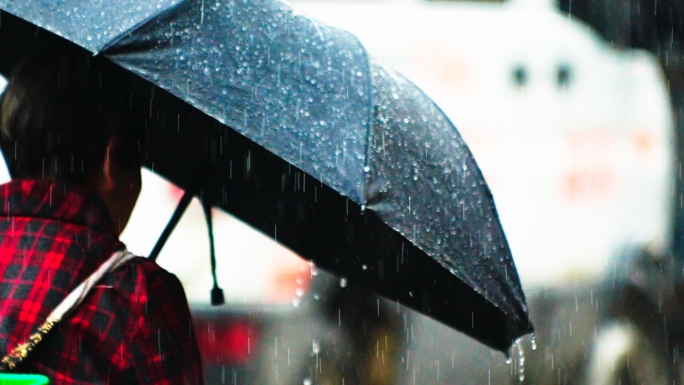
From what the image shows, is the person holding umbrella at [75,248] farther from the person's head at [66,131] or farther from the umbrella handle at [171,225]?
the umbrella handle at [171,225]

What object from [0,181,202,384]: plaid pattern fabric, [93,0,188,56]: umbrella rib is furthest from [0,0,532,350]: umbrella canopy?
[0,181,202,384]: plaid pattern fabric

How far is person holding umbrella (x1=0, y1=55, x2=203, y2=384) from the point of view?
1562 millimetres

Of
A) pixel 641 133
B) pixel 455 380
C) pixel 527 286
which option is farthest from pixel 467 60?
pixel 455 380

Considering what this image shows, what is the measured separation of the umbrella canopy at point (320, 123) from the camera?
1.72 metres

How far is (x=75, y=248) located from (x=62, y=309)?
0.12 metres

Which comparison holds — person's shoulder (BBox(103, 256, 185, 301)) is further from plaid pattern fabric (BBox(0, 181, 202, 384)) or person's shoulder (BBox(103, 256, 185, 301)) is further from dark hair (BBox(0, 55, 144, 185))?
dark hair (BBox(0, 55, 144, 185))

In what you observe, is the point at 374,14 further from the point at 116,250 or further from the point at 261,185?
the point at 116,250

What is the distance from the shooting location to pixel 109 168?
5.66 feet

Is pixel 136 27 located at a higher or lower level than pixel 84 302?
higher

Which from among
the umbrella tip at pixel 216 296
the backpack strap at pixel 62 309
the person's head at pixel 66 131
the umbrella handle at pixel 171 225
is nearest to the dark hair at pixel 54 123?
the person's head at pixel 66 131

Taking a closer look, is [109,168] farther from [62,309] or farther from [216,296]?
[216,296]

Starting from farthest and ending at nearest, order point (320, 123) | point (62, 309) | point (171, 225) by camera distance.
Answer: point (171, 225)
point (320, 123)
point (62, 309)

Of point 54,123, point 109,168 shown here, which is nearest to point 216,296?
point 109,168

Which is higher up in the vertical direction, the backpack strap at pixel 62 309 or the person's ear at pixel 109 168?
the person's ear at pixel 109 168
